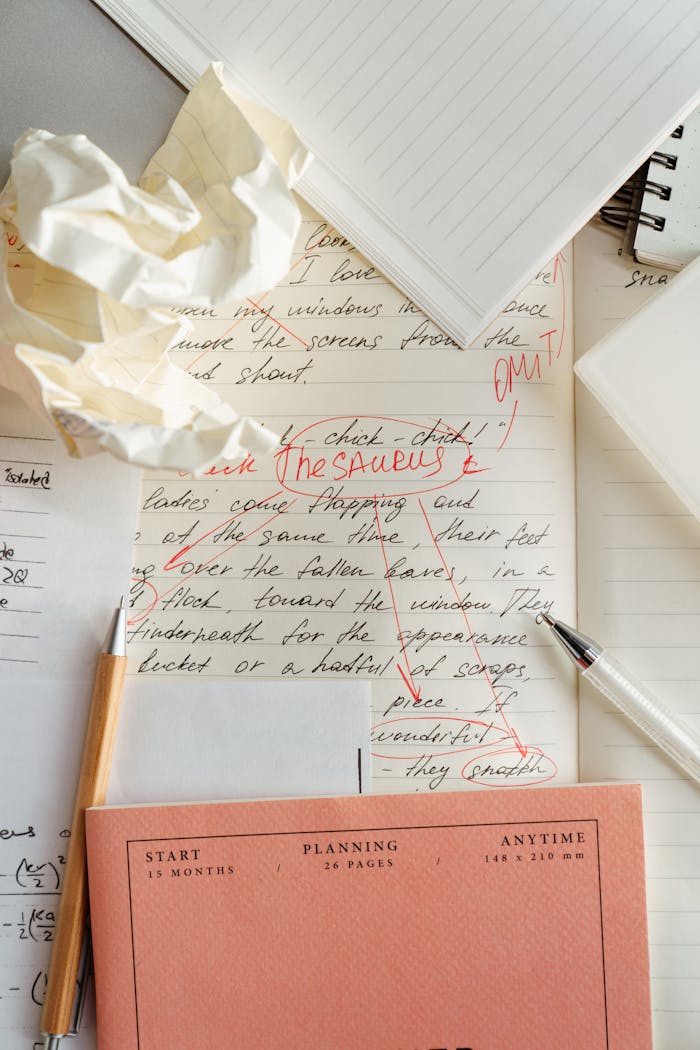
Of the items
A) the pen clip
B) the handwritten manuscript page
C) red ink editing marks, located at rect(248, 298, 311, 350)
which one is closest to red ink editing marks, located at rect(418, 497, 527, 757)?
the handwritten manuscript page

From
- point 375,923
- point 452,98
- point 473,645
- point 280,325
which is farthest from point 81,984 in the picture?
point 452,98

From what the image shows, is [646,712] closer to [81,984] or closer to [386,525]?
[386,525]

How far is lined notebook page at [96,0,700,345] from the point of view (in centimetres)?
50

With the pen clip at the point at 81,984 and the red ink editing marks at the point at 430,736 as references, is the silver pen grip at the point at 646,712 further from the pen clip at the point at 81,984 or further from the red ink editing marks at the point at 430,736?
the pen clip at the point at 81,984

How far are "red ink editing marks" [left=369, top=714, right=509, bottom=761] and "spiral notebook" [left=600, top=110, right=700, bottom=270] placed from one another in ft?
0.97

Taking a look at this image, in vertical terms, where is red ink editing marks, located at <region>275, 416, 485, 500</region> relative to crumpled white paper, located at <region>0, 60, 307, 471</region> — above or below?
below

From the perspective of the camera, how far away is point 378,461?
514 millimetres

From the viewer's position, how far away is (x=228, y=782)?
49 cm

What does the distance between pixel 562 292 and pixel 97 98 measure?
11.6 inches

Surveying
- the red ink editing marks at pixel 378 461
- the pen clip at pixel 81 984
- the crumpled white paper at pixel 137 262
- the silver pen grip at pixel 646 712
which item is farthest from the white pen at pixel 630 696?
the pen clip at pixel 81 984

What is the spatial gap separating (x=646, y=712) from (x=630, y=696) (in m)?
0.01

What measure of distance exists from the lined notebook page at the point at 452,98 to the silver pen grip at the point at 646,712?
0.21 m

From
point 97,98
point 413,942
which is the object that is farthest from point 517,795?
point 97,98

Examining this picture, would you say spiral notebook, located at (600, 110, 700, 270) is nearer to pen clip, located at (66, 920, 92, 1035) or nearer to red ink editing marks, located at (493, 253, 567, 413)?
red ink editing marks, located at (493, 253, 567, 413)
